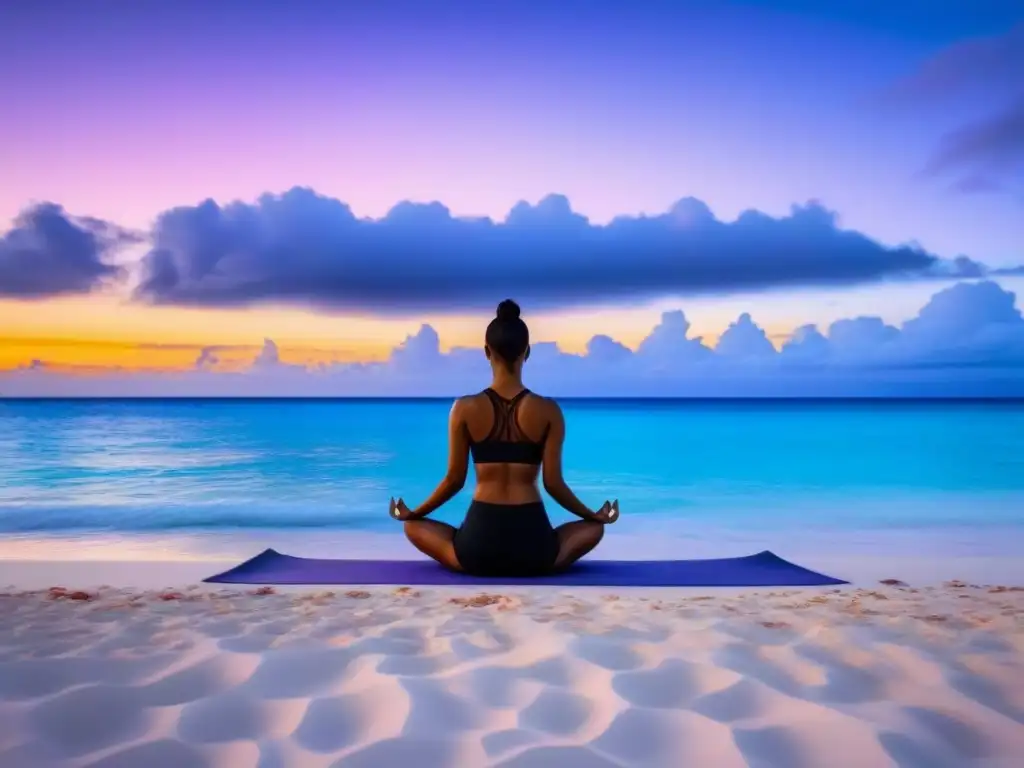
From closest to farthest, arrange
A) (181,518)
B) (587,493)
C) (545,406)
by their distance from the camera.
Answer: (545,406)
(181,518)
(587,493)

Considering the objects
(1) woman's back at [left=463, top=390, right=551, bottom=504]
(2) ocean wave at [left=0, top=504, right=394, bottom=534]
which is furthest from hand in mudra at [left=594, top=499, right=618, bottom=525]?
(2) ocean wave at [left=0, top=504, right=394, bottom=534]

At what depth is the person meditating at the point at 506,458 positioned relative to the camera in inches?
170

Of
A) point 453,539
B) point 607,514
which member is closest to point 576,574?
point 607,514

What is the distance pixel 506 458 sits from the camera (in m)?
4.34

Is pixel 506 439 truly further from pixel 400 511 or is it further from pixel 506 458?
pixel 400 511

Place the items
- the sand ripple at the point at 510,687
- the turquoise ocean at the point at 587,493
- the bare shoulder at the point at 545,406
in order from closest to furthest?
1. the sand ripple at the point at 510,687
2. the bare shoulder at the point at 545,406
3. the turquoise ocean at the point at 587,493

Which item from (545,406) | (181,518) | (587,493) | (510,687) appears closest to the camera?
(510,687)

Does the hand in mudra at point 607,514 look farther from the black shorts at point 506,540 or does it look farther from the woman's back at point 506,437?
the woman's back at point 506,437

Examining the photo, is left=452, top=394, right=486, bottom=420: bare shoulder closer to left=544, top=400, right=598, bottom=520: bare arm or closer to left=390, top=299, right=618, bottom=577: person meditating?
left=390, top=299, right=618, bottom=577: person meditating

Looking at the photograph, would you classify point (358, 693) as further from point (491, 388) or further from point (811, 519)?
point (811, 519)

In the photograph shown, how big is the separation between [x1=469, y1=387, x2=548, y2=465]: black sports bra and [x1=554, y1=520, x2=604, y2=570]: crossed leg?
530 millimetres

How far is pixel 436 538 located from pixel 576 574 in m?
0.83

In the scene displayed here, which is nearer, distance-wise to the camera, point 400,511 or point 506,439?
point 506,439

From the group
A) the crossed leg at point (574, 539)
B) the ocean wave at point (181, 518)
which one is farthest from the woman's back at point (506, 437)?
the ocean wave at point (181, 518)
